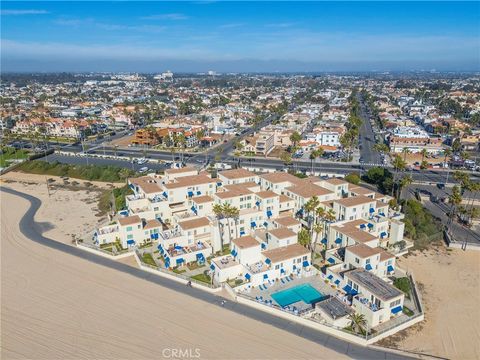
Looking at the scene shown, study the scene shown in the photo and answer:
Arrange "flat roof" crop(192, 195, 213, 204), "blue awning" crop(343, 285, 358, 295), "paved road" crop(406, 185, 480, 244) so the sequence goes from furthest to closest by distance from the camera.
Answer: "flat roof" crop(192, 195, 213, 204) < "paved road" crop(406, 185, 480, 244) < "blue awning" crop(343, 285, 358, 295)

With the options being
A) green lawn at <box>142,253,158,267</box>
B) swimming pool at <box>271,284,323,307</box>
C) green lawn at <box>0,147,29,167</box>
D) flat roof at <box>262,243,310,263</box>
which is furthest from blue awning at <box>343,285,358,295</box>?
green lawn at <box>0,147,29,167</box>

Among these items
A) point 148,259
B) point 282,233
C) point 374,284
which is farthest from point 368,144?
point 148,259

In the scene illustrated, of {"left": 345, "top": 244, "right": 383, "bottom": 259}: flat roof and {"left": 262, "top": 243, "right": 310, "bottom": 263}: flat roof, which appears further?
{"left": 262, "top": 243, "right": 310, "bottom": 263}: flat roof

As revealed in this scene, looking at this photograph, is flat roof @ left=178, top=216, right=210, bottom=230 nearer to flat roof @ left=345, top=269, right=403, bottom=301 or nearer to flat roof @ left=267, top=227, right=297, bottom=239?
flat roof @ left=267, top=227, right=297, bottom=239

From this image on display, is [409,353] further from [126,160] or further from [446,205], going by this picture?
[126,160]

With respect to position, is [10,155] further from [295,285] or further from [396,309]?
[396,309]

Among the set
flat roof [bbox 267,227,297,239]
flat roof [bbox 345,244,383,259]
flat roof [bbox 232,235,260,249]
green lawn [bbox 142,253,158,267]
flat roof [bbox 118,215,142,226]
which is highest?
flat roof [bbox 118,215,142,226]

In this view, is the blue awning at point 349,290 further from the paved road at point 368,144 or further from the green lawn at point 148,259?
the paved road at point 368,144
